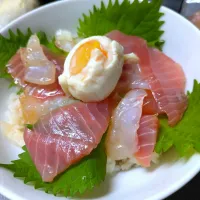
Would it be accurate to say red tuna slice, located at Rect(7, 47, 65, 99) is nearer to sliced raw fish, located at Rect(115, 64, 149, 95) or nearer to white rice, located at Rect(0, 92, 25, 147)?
white rice, located at Rect(0, 92, 25, 147)

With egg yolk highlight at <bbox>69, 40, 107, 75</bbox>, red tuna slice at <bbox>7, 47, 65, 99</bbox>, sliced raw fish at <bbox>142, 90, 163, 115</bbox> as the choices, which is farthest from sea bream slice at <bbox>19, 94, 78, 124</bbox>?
sliced raw fish at <bbox>142, 90, 163, 115</bbox>

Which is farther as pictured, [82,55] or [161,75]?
[161,75]

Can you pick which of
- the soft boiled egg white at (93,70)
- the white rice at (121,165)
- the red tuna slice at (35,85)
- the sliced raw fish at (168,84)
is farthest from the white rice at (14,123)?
the sliced raw fish at (168,84)

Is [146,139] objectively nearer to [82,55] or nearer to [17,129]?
[82,55]

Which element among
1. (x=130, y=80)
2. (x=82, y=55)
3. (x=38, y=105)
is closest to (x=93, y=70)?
(x=82, y=55)

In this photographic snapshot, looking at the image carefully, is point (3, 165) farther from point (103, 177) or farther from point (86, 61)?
point (86, 61)
